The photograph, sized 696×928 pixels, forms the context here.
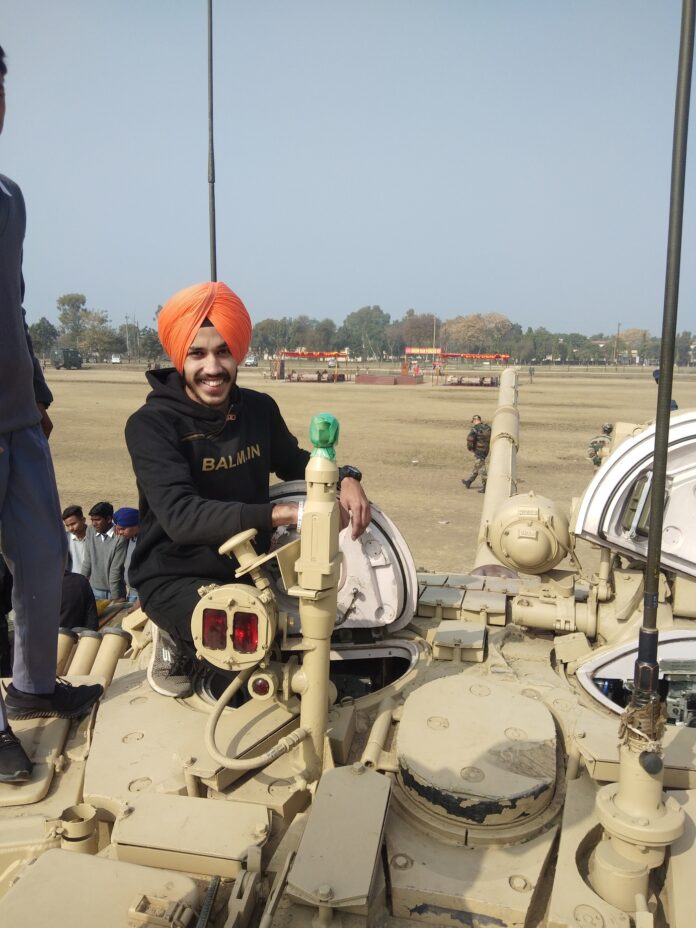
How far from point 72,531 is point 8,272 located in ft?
17.7

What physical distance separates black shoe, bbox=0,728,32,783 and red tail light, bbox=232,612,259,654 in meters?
0.93

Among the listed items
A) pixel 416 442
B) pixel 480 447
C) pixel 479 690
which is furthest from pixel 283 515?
pixel 416 442

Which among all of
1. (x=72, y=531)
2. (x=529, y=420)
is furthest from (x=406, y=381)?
(x=72, y=531)

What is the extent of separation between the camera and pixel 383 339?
119375mm

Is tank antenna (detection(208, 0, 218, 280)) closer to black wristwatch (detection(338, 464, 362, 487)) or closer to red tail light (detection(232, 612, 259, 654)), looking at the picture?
black wristwatch (detection(338, 464, 362, 487))

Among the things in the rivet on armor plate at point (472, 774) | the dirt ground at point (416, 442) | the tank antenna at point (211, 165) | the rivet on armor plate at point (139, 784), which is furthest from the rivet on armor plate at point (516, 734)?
the dirt ground at point (416, 442)

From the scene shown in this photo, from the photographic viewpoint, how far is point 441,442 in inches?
963

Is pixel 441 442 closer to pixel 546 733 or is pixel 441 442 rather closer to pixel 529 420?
pixel 529 420

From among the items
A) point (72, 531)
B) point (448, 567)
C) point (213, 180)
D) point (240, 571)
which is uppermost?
point (213, 180)

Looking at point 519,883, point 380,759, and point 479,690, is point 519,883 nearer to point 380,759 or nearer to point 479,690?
point 380,759

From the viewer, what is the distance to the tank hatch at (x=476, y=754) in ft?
8.13

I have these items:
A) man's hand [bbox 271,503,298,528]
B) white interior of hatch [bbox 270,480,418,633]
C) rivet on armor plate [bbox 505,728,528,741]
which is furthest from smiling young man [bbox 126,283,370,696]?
rivet on armor plate [bbox 505,728,528,741]

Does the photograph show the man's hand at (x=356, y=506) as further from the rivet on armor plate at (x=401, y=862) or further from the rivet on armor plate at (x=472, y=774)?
the rivet on armor plate at (x=401, y=862)

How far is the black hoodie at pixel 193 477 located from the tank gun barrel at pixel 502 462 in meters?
2.73
